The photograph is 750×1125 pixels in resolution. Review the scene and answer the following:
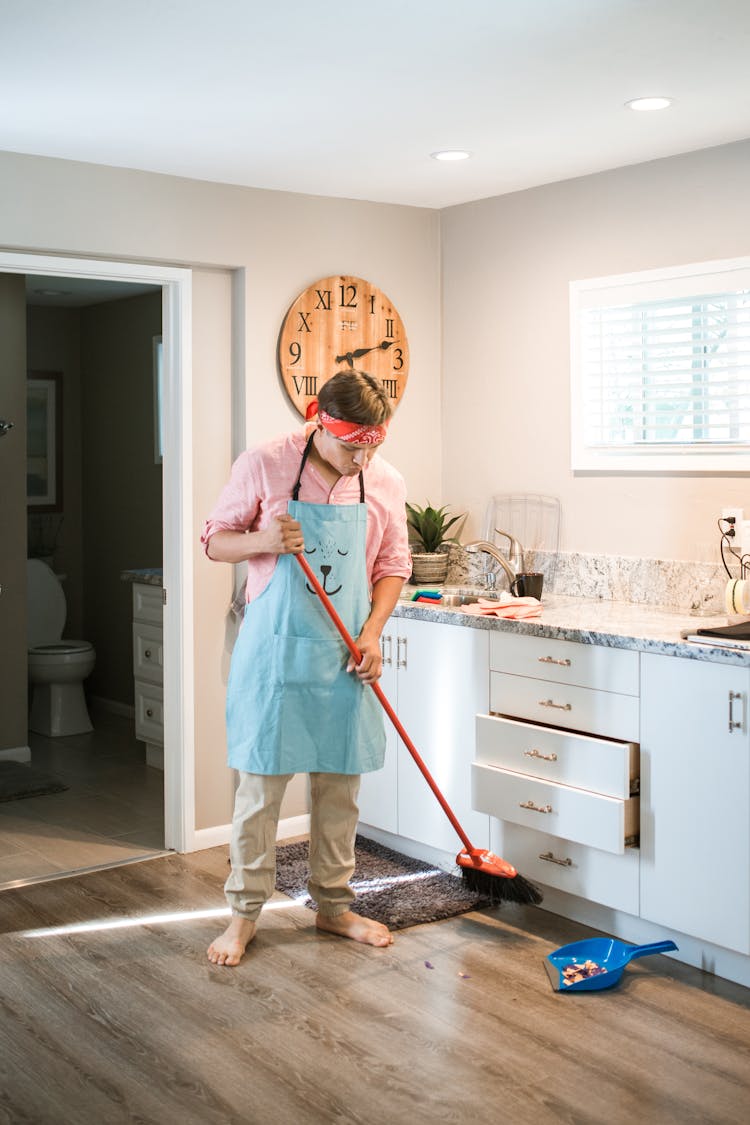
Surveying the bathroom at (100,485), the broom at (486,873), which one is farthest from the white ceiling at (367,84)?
the bathroom at (100,485)

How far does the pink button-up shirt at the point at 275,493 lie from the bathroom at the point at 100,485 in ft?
7.43

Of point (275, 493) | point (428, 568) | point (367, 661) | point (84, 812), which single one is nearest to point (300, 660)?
point (367, 661)

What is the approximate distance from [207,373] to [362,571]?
1219 millimetres

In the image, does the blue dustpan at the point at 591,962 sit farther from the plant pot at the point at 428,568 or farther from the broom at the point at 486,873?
the plant pot at the point at 428,568

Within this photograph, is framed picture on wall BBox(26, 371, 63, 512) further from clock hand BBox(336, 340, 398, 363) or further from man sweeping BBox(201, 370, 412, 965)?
man sweeping BBox(201, 370, 412, 965)

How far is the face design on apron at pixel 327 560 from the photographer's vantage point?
3.23 metres

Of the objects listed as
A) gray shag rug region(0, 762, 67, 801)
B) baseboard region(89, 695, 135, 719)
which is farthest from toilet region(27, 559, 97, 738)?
gray shag rug region(0, 762, 67, 801)

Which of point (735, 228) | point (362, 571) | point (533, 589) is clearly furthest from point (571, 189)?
point (362, 571)

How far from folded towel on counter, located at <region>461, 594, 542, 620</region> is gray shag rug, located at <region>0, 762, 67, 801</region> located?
2114 mm

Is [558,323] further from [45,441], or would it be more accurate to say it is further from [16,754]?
[45,441]

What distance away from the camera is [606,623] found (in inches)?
139

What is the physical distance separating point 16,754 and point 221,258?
2.57 metres

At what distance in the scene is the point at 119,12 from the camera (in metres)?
Result: 2.52

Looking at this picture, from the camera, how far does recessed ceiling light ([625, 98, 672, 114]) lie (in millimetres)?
3168
